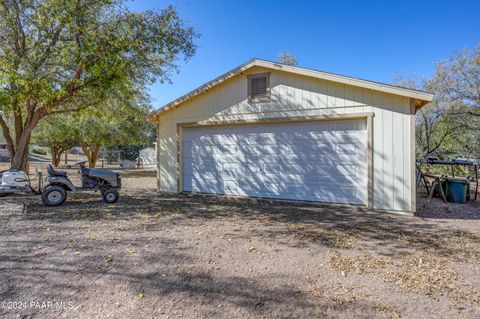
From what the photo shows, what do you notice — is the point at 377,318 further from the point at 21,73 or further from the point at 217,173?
the point at 21,73

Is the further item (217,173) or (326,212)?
(217,173)

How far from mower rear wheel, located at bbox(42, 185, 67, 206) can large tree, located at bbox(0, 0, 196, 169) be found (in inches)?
87.7

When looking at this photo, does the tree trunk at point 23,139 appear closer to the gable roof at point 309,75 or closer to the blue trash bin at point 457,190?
the gable roof at point 309,75

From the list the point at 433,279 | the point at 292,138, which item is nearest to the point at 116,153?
the point at 292,138

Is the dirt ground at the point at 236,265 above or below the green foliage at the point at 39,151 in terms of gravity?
below

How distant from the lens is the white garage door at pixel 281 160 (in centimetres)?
652

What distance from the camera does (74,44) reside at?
21.9ft

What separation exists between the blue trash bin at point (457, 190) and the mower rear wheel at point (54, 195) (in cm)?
1057

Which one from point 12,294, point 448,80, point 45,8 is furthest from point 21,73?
point 448,80

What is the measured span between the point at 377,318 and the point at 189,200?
612 centimetres

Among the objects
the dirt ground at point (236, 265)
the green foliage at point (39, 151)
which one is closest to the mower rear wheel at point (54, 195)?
the dirt ground at point (236, 265)

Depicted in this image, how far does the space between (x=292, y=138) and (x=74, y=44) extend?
6.29 meters

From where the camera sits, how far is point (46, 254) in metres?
3.40

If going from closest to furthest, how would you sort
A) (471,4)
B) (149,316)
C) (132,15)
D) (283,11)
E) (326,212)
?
(149,316)
(326,212)
(132,15)
(471,4)
(283,11)
